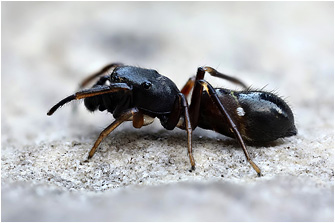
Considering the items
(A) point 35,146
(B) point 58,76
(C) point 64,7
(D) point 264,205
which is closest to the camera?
(D) point 264,205

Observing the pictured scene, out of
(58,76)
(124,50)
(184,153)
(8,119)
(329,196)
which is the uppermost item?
(124,50)

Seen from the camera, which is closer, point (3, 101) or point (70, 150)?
point (70, 150)

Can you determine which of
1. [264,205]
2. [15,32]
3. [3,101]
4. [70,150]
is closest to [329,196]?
[264,205]

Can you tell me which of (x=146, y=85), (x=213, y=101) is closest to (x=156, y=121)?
(x=146, y=85)

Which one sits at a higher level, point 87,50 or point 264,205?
point 87,50

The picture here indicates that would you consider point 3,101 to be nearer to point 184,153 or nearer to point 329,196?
point 184,153

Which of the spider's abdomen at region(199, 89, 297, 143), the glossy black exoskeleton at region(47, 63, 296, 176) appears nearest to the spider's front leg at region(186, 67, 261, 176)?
the glossy black exoskeleton at region(47, 63, 296, 176)

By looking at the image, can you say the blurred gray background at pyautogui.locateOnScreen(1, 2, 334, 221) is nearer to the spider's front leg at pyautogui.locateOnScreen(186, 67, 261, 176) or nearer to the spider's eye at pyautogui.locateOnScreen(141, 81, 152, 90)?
the spider's front leg at pyautogui.locateOnScreen(186, 67, 261, 176)

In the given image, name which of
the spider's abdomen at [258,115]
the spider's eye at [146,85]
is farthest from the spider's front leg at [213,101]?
the spider's eye at [146,85]
